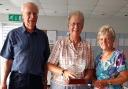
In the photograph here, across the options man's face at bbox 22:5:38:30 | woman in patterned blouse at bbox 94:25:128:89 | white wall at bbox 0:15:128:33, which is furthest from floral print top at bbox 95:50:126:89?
white wall at bbox 0:15:128:33

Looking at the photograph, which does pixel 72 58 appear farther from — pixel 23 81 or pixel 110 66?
pixel 23 81

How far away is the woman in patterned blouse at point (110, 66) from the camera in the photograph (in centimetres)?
205

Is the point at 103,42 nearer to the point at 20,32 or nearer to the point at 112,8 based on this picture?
the point at 20,32

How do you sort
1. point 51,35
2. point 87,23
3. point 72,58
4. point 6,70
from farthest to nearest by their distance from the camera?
point 87,23 < point 51,35 < point 6,70 < point 72,58

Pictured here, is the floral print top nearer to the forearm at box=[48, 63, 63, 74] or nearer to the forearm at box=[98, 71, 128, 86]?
the forearm at box=[98, 71, 128, 86]

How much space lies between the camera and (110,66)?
6.88 feet

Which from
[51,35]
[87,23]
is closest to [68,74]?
[51,35]

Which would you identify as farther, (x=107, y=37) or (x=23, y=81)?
(x=23, y=81)

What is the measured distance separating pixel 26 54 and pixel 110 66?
65 centimetres

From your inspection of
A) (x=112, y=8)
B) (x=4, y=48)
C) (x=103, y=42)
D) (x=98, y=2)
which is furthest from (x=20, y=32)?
(x=112, y=8)

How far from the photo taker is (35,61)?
7.23 ft

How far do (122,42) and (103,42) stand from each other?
25.8ft

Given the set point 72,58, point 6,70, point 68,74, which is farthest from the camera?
point 6,70

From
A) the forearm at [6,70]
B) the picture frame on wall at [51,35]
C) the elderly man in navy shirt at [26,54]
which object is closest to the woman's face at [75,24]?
the elderly man in navy shirt at [26,54]
